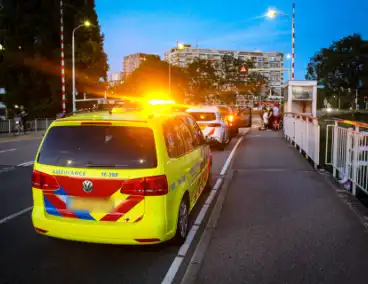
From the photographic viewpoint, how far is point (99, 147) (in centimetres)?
435

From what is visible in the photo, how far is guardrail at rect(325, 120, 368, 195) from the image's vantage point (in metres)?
6.90

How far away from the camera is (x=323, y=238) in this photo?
507cm

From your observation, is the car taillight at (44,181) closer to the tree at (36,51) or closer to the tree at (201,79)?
the tree at (36,51)

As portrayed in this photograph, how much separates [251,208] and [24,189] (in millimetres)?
4512

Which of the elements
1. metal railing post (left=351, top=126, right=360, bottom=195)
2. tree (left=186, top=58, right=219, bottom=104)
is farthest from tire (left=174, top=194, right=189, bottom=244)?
tree (left=186, top=58, right=219, bottom=104)

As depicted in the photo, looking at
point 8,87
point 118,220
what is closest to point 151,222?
point 118,220

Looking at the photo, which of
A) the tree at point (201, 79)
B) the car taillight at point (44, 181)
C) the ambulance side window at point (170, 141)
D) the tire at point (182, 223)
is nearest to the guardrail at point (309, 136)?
the tire at point (182, 223)

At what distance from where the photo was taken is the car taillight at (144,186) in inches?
160

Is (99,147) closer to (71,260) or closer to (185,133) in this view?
(71,260)

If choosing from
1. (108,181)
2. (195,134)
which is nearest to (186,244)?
(108,181)

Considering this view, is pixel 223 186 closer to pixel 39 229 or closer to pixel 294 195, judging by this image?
pixel 294 195

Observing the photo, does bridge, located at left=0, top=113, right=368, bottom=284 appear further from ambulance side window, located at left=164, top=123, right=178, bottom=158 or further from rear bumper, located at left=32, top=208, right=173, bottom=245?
ambulance side window, located at left=164, top=123, right=178, bottom=158

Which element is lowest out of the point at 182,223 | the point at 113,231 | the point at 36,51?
the point at 182,223

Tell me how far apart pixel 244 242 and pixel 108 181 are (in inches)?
75.8
